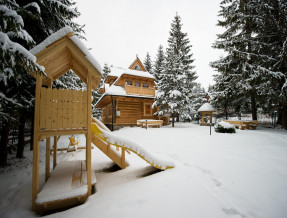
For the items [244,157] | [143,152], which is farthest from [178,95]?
[143,152]

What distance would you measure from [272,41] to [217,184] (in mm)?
19572

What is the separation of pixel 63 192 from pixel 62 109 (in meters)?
2.05

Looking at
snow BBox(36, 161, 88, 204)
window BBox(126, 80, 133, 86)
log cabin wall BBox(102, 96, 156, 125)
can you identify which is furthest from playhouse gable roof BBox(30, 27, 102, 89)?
→ window BBox(126, 80, 133, 86)

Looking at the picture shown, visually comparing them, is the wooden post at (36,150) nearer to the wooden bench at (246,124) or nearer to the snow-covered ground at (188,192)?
the snow-covered ground at (188,192)

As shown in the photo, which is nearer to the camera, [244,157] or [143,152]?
[143,152]

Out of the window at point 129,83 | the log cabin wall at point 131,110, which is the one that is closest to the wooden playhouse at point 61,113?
the log cabin wall at point 131,110

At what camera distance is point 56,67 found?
4480mm

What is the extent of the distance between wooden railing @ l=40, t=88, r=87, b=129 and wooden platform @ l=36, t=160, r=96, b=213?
155 cm

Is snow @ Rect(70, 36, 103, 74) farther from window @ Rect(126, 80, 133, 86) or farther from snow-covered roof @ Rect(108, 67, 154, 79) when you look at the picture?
window @ Rect(126, 80, 133, 86)

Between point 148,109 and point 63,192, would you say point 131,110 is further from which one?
point 63,192

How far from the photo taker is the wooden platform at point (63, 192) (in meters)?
2.98

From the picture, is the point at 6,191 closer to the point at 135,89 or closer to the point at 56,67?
the point at 56,67

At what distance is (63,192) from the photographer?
3.20 metres

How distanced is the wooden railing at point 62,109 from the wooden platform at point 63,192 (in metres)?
1.55
